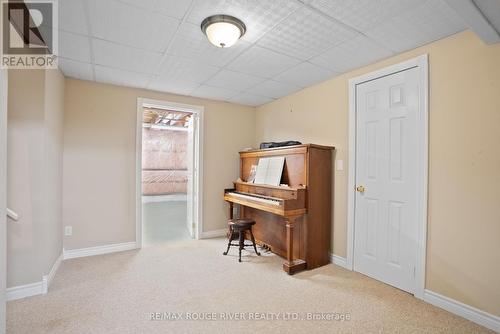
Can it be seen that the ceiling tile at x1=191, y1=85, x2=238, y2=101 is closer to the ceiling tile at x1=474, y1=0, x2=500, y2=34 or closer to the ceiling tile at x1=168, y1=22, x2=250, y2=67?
the ceiling tile at x1=168, y1=22, x2=250, y2=67

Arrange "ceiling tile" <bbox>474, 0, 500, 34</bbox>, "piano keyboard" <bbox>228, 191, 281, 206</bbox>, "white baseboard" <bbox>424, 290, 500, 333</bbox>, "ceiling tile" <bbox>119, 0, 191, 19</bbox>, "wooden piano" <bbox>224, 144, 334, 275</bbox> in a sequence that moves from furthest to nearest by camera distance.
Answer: "piano keyboard" <bbox>228, 191, 281, 206</bbox>, "wooden piano" <bbox>224, 144, 334, 275</bbox>, "white baseboard" <bbox>424, 290, 500, 333</bbox>, "ceiling tile" <bbox>119, 0, 191, 19</bbox>, "ceiling tile" <bbox>474, 0, 500, 34</bbox>

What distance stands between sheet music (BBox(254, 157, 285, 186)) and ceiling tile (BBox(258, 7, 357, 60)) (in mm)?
1372

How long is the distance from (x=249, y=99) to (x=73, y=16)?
2.64 m

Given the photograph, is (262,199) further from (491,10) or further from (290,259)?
(491,10)

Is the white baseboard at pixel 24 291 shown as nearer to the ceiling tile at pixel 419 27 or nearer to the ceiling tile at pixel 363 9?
the ceiling tile at pixel 363 9

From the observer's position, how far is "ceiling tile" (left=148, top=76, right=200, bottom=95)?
3.26 meters

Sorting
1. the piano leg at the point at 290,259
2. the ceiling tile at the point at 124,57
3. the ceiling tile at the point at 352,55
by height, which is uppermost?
the ceiling tile at the point at 352,55

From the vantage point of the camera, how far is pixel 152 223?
5.25 metres

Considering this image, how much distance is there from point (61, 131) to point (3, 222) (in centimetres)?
217

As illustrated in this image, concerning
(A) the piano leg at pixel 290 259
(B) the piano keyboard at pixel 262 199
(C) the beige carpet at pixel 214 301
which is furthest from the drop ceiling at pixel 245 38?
(C) the beige carpet at pixel 214 301

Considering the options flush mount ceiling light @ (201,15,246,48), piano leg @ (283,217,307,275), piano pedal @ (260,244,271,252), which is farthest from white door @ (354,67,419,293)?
flush mount ceiling light @ (201,15,246,48)

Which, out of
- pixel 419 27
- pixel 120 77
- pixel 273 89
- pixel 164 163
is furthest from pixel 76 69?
pixel 164 163

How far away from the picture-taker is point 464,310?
6.48 ft

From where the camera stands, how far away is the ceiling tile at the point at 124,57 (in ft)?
7.76
